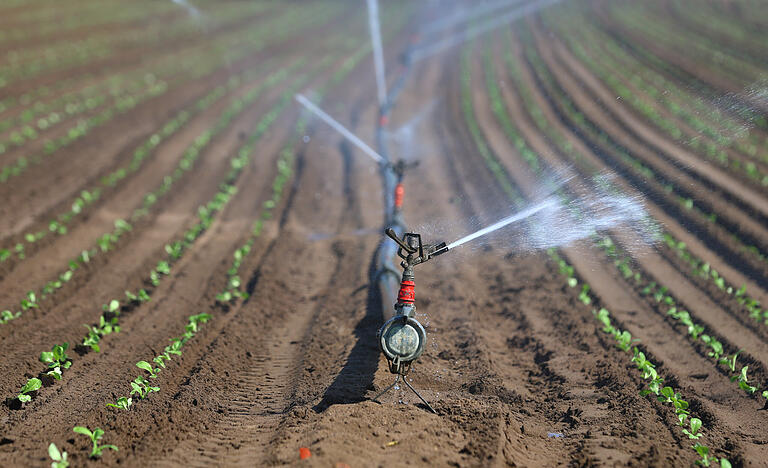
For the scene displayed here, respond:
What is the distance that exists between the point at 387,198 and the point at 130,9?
103ft

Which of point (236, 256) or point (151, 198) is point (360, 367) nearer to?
point (236, 256)

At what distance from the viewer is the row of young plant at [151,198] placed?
8.83m

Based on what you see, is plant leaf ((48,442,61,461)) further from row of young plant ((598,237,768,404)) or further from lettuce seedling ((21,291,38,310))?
row of young plant ((598,237,768,404))

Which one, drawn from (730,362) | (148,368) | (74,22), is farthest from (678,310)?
(74,22)

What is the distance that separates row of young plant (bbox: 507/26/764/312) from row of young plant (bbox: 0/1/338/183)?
13.7 meters

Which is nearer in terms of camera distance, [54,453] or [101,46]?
[54,453]

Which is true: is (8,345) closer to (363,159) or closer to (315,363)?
(315,363)

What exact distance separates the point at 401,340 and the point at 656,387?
2.94m

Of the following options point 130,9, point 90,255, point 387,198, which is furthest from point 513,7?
point 90,255

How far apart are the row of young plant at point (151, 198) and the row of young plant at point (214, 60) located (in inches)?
134

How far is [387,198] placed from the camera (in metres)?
13.1

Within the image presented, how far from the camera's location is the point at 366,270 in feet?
31.7

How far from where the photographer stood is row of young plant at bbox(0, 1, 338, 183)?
15.0 m

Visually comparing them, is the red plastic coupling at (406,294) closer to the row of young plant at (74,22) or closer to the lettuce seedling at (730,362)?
the lettuce seedling at (730,362)
